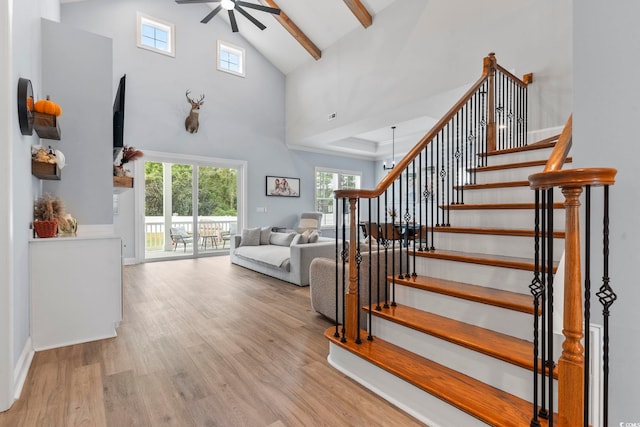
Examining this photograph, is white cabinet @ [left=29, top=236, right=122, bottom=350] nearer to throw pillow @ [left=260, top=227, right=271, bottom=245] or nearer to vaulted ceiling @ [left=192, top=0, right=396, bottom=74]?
throw pillow @ [left=260, top=227, right=271, bottom=245]

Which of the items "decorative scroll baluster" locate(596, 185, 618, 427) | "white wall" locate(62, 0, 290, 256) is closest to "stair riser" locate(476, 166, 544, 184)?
"decorative scroll baluster" locate(596, 185, 618, 427)

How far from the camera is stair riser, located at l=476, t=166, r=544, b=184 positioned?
2.84m

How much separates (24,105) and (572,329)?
10.6ft

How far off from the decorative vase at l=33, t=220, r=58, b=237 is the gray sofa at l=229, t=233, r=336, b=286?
274cm

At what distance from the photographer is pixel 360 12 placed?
19.0ft

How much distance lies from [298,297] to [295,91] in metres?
5.84

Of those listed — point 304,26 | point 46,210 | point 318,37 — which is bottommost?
point 46,210

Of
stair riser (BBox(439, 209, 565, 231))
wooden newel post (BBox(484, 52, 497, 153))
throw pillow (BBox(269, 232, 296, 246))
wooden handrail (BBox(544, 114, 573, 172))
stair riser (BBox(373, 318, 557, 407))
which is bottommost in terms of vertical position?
stair riser (BBox(373, 318, 557, 407))

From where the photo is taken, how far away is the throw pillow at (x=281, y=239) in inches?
232

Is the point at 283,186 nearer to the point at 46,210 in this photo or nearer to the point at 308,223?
the point at 308,223

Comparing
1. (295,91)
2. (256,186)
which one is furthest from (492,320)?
(295,91)

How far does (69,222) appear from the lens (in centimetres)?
271

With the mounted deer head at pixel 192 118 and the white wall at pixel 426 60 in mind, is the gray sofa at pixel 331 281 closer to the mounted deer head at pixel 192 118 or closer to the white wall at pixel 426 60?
the white wall at pixel 426 60

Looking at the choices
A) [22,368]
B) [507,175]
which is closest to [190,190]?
[22,368]
